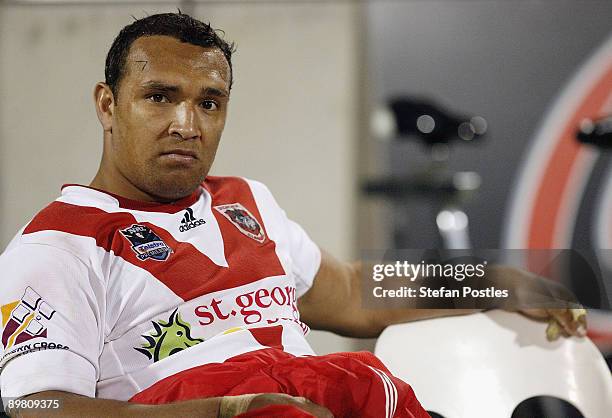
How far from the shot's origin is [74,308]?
3.39ft

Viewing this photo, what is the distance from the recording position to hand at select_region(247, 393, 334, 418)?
0.97 metres

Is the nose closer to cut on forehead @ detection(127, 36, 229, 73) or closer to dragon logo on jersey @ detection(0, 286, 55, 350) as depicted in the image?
cut on forehead @ detection(127, 36, 229, 73)

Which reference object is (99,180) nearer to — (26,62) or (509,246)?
(26,62)

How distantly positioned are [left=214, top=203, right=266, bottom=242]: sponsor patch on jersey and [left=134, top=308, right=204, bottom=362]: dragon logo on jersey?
194 millimetres

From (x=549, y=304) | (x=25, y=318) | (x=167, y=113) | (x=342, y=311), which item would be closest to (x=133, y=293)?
(x=25, y=318)

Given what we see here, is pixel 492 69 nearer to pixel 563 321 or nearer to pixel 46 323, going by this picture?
pixel 563 321

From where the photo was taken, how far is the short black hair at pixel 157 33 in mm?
1161

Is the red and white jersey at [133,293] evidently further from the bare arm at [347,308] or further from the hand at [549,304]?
the hand at [549,304]

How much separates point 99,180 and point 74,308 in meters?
0.25

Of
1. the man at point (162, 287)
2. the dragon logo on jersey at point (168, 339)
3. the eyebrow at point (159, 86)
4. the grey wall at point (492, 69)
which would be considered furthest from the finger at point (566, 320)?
the grey wall at point (492, 69)

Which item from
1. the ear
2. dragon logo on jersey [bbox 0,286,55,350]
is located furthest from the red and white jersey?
the ear

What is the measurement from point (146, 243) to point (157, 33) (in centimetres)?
29

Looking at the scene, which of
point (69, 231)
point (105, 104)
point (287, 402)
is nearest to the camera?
point (287, 402)

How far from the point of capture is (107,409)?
99 cm
